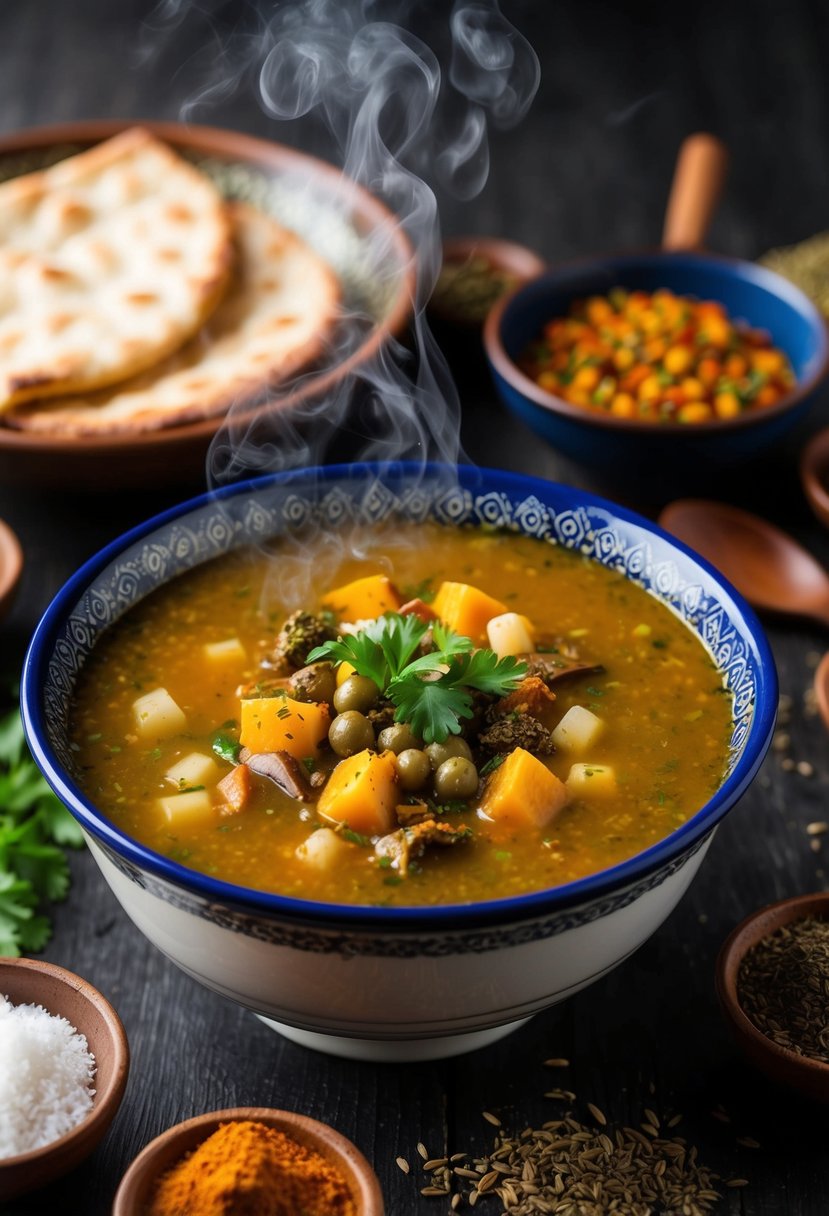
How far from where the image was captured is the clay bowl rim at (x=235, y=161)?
15.8 ft

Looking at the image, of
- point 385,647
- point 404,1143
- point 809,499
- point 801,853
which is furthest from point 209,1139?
point 809,499

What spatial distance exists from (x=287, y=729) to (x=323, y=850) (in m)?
0.38

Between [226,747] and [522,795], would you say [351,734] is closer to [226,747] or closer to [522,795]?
[226,747]

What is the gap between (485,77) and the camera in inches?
323

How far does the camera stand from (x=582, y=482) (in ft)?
18.4

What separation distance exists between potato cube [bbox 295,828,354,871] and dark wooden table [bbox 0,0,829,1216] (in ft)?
2.09

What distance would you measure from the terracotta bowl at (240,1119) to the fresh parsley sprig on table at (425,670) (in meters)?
0.89

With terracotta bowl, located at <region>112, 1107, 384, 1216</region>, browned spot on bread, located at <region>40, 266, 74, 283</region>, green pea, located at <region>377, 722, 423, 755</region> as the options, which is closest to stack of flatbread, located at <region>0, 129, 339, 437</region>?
browned spot on bread, located at <region>40, 266, 74, 283</region>

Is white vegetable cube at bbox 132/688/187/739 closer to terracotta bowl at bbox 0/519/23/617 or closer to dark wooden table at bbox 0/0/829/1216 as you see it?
dark wooden table at bbox 0/0/829/1216

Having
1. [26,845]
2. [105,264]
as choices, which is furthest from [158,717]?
[105,264]

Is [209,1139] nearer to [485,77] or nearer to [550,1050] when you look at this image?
[550,1050]

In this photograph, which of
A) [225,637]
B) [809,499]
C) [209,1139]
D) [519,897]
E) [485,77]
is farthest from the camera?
[485,77]

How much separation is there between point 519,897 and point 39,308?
11.8 feet

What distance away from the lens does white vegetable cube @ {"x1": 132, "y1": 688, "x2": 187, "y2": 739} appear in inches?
138
